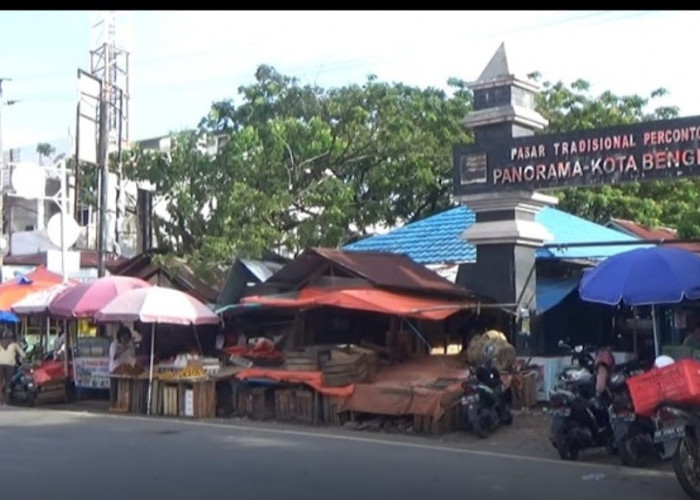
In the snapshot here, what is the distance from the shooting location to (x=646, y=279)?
43.2 feet

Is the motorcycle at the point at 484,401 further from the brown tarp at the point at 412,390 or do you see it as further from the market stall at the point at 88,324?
the market stall at the point at 88,324

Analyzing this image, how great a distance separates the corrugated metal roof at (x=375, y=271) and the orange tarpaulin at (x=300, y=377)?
1.87m

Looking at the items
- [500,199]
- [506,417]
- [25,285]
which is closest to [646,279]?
[506,417]

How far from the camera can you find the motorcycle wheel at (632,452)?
11.4 meters

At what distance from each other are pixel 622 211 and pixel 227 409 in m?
12.8

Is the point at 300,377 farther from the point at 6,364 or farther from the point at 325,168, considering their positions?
the point at 325,168

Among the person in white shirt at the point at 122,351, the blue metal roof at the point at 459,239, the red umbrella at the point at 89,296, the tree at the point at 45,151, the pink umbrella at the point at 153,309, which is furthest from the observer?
the tree at the point at 45,151

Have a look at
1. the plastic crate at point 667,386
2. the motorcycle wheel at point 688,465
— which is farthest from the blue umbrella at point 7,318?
the motorcycle wheel at point 688,465

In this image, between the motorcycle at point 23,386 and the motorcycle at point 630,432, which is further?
the motorcycle at point 23,386

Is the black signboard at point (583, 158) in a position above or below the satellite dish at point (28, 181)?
below

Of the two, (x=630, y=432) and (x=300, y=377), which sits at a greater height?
(x=300, y=377)

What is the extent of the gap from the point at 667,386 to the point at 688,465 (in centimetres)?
75

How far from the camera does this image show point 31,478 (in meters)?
10.3

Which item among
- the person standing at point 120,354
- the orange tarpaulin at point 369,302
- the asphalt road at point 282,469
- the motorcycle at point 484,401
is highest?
the orange tarpaulin at point 369,302
